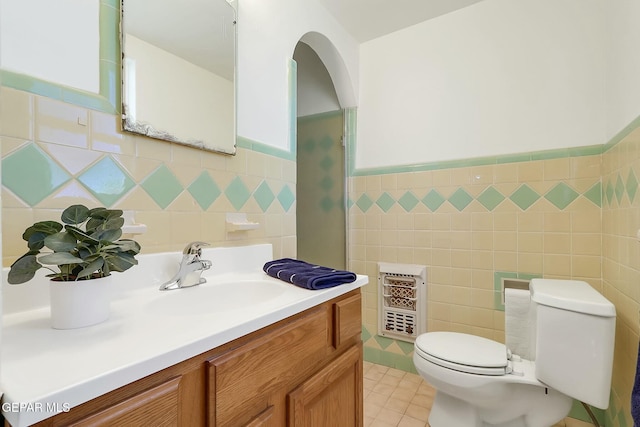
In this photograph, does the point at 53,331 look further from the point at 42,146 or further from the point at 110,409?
the point at 42,146

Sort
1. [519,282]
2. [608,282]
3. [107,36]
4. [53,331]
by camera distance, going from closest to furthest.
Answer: [53,331] < [107,36] < [608,282] < [519,282]

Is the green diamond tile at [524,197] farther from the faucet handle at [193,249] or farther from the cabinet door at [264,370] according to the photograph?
the faucet handle at [193,249]

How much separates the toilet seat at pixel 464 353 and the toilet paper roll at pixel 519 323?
71mm

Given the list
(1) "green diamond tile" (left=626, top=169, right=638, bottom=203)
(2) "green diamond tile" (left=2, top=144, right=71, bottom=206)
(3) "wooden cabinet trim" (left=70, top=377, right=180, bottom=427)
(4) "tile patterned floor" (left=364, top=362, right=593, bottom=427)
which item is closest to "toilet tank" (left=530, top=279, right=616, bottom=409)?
(1) "green diamond tile" (left=626, top=169, right=638, bottom=203)

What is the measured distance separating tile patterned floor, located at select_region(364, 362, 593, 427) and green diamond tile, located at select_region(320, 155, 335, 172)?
58.8 inches

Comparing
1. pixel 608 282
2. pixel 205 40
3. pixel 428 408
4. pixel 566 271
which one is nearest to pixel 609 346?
Result: pixel 608 282

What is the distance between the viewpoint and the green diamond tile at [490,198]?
68.2 inches

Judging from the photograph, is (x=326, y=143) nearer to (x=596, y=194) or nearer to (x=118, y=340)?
(x=596, y=194)

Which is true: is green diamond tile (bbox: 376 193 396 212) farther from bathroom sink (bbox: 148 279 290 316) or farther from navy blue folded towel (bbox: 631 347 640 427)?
navy blue folded towel (bbox: 631 347 640 427)

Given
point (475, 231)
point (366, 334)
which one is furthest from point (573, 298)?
point (366, 334)

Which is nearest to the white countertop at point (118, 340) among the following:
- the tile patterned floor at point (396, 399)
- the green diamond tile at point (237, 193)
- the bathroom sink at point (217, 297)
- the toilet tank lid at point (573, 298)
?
the bathroom sink at point (217, 297)

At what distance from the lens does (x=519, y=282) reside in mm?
1676

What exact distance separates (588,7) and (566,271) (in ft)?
4.54

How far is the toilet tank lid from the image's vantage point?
1069 mm
